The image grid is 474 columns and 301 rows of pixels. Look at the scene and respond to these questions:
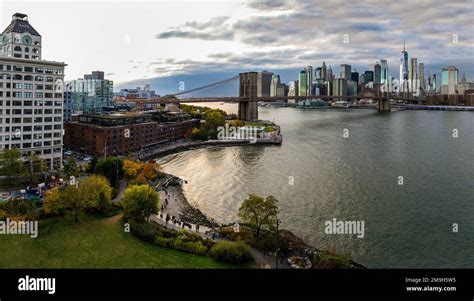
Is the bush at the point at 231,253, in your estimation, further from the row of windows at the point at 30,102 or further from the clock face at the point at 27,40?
the clock face at the point at 27,40

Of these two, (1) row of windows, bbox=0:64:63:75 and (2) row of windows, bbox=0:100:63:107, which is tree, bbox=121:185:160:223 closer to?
(2) row of windows, bbox=0:100:63:107

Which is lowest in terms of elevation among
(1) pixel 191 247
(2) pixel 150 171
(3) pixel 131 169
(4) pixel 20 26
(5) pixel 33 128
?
(1) pixel 191 247

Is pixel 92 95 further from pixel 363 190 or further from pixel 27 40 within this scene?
pixel 363 190

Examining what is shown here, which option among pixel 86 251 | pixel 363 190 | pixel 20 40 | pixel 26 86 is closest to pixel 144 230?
pixel 86 251

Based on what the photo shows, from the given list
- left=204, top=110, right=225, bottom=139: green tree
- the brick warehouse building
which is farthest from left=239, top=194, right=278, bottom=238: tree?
left=204, top=110, right=225, bottom=139: green tree
